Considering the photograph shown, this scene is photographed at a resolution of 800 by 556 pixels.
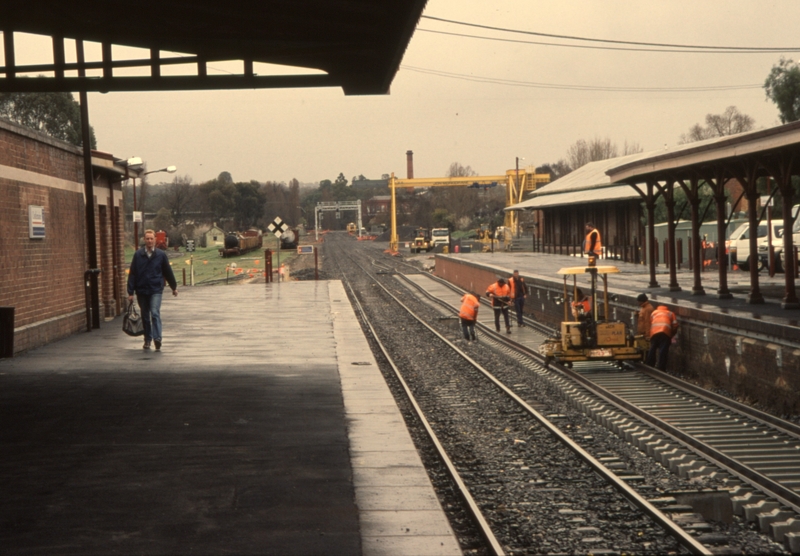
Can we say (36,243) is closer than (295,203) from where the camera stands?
Yes

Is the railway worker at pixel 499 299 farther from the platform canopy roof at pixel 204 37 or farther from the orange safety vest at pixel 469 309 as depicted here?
the platform canopy roof at pixel 204 37

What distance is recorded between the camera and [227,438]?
988cm

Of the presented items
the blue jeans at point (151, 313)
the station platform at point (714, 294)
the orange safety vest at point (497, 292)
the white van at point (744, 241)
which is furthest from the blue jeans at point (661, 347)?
the white van at point (744, 241)

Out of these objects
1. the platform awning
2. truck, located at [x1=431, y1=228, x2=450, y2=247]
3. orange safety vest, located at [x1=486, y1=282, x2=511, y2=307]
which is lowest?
orange safety vest, located at [x1=486, y1=282, x2=511, y2=307]

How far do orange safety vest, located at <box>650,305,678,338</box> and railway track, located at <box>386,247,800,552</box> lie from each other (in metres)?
0.77

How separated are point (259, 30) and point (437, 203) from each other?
129m

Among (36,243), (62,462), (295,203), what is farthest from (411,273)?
(295,203)

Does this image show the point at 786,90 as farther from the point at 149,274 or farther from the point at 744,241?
the point at 149,274

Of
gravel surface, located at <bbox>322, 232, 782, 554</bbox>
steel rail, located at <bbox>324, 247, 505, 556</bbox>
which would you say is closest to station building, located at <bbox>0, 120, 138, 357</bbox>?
steel rail, located at <bbox>324, 247, 505, 556</bbox>

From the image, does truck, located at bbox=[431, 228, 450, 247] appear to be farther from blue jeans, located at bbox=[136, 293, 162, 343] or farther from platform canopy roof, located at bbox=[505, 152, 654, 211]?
blue jeans, located at bbox=[136, 293, 162, 343]

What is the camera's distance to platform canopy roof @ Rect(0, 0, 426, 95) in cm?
1266

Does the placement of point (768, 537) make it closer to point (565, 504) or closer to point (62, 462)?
point (565, 504)

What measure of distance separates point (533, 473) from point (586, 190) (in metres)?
44.4

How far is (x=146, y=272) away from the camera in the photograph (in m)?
15.7
